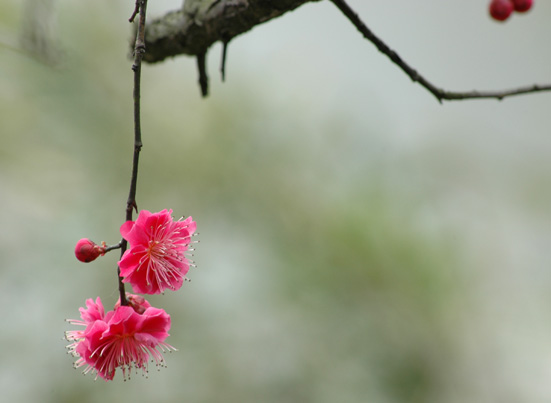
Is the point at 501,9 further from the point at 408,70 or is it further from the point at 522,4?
the point at 408,70

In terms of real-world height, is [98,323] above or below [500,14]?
below

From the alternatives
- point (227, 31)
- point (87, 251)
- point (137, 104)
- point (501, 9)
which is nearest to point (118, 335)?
point (87, 251)

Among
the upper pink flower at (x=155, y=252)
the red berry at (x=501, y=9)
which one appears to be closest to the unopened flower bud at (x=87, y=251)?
the upper pink flower at (x=155, y=252)

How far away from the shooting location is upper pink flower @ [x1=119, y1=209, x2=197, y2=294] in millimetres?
553

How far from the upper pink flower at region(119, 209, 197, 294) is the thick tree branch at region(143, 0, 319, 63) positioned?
288mm

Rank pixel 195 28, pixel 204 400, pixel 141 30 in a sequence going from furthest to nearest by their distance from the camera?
pixel 204 400 < pixel 195 28 < pixel 141 30

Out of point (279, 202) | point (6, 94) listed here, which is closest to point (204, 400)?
point (279, 202)

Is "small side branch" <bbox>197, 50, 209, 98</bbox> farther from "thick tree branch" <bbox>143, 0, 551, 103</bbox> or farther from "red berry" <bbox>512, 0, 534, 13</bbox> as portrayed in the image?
"red berry" <bbox>512, 0, 534, 13</bbox>

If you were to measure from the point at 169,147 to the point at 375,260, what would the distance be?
3.94ft

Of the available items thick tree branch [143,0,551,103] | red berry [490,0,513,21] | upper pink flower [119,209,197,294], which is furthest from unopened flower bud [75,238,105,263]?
red berry [490,0,513,21]

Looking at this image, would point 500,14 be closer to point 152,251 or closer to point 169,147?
point 152,251

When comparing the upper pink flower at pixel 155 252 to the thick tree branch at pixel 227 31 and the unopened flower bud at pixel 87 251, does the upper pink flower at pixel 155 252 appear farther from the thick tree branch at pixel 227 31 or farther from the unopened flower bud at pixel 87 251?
the thick tree branch at pixel 227 31

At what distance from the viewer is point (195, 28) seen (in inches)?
32.4

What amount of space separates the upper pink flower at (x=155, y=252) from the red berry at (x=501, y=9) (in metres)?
0.57
